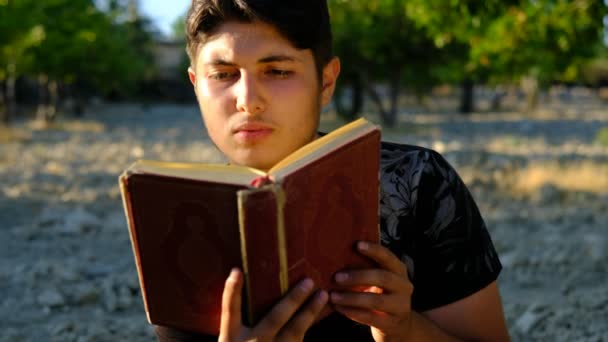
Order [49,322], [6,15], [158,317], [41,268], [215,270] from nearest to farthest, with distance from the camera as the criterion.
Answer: [215,270], [158,317], [49,322], [41,268], [6,15]

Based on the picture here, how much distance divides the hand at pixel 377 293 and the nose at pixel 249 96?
33 cm

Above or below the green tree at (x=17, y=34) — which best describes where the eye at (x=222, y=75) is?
below

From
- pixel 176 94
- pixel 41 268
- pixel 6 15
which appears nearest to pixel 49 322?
pixel 41 268

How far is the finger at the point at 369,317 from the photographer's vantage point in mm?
1155

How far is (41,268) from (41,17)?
14.0 m

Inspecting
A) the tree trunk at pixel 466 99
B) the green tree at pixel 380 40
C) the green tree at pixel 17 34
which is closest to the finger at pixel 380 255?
the green tree at pixel 17 34

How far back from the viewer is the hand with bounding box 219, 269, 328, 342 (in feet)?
3.53

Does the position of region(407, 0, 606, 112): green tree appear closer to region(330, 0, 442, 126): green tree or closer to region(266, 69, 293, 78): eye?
region(266, 69, 293, 78): eye

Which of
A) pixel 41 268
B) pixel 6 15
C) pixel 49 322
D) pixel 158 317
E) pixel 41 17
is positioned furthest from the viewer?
pixel 41 17

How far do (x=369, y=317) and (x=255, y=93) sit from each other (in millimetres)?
456

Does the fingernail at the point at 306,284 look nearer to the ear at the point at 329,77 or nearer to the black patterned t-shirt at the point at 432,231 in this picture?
the black patterned t-shirt at the point at 432,231

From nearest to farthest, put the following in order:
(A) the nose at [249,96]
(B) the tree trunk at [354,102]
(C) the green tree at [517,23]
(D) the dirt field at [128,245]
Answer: (A) the nose at [249,96]
(D) the dirt field at [128,245]
(C) the green tree at [517,23]
(B) the tree trunk at [354,102]

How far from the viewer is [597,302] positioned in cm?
353

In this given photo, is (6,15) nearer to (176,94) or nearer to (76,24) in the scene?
(76,24)
